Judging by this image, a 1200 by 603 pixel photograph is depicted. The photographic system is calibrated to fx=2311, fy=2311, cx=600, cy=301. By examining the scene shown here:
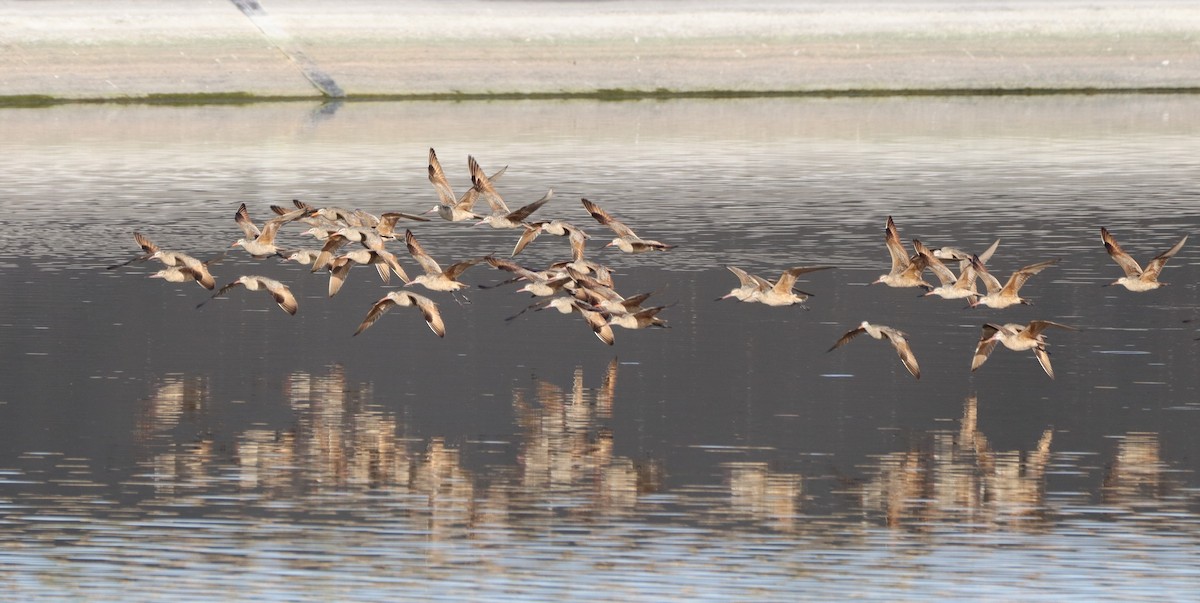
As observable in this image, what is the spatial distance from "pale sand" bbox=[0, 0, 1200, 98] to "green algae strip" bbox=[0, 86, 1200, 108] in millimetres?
192

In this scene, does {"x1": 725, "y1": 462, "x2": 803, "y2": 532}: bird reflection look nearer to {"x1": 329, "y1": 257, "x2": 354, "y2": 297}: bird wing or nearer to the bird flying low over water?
the bird flying low over water

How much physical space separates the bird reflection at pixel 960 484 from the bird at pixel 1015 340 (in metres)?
2.56

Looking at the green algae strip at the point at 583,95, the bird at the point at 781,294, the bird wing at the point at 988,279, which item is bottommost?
the bird at the point at 781,294

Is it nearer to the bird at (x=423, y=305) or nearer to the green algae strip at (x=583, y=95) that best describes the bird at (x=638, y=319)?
the bird at (x=423, y=305)

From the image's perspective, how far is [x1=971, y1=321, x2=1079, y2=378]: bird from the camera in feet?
73.3

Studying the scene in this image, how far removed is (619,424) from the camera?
2039 centimetres

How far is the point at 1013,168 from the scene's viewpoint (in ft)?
146

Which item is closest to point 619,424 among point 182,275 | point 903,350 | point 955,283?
point 903,350

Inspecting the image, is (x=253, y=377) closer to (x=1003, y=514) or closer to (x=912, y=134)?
(x=1003, y=514)

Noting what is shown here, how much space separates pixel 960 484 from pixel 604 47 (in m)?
49.5

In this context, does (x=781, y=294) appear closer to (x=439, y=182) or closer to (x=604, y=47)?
(x=439, y=182)

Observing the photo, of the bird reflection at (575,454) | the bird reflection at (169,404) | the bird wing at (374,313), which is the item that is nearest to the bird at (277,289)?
the bird wing at (374,313)

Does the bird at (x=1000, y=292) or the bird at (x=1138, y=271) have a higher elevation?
the bird at (x=1138, y=271)

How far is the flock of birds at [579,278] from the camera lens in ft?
79.7
